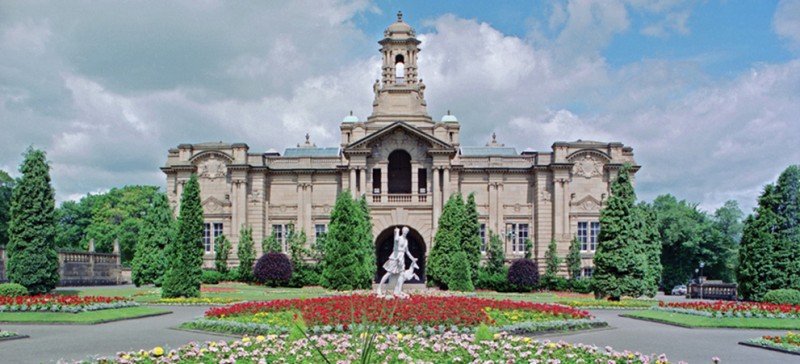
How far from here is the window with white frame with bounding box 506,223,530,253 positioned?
192 feet

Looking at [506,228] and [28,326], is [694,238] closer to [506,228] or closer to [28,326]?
[506,228]

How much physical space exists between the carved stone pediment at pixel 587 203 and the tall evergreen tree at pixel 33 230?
40.7 m

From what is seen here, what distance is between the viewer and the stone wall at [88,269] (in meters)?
47.6

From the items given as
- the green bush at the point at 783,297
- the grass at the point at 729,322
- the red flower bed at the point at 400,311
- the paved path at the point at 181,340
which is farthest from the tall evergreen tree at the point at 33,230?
the green bush at the point at 783,297

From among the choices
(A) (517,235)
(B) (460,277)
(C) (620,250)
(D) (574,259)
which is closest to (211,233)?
(B) (460,277)

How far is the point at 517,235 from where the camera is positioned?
58.9 metres

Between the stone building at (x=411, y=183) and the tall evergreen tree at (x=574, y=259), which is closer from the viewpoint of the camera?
the tall evergreen tree at (x=574, y=259)

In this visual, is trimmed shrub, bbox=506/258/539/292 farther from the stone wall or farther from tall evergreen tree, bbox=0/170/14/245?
tall evergreen tree, bbox=0/170/14/245

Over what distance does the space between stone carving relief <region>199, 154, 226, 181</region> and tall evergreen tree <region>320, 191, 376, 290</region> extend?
20.5 meters

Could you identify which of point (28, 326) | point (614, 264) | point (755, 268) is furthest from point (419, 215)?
point (28, 326)

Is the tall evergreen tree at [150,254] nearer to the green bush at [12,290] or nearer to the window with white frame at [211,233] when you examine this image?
the window with white frame at [211,233]

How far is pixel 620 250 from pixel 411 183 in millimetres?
28389

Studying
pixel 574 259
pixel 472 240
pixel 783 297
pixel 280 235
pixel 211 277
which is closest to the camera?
pixel 783 297

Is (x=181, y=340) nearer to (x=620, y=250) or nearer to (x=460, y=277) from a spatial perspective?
(x=620, y=250)
